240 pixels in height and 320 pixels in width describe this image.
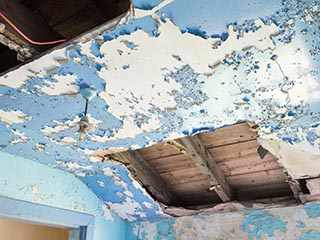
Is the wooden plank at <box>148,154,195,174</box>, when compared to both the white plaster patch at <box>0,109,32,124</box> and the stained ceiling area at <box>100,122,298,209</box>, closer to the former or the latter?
the stained ceiling area at <box>100,122,298,209</box>

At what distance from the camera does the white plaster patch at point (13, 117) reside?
1.40 m

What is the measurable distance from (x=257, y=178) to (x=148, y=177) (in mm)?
598

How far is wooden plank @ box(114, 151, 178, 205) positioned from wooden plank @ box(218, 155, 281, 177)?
1.31 feet

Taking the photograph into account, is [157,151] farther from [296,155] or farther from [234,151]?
[296,155]

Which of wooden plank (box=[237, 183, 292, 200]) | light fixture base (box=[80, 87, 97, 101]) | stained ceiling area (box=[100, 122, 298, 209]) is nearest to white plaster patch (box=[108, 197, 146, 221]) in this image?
stained ceiling area (box=[100, 122, 298, 209])

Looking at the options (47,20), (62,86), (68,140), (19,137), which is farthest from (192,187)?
(47,20)

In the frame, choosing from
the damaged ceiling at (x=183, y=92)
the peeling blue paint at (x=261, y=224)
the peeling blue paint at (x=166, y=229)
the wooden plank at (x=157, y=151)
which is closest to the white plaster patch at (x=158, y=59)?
the damaged ceiling at (x=183, y=92)

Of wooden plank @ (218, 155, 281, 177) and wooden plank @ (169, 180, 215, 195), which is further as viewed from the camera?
wooden plank @ (169, 180, 215, 195)

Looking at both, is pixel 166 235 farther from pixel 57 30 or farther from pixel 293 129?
pixel 57 30

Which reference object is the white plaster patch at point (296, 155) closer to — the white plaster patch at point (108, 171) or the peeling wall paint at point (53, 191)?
the white plaster patch at point (108, 171)

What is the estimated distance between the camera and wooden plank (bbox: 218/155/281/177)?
180cm

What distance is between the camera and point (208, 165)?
1813mm

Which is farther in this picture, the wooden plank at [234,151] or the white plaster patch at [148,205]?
the white plaster patch at [148,205]

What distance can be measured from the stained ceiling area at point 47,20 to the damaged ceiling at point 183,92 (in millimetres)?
21
